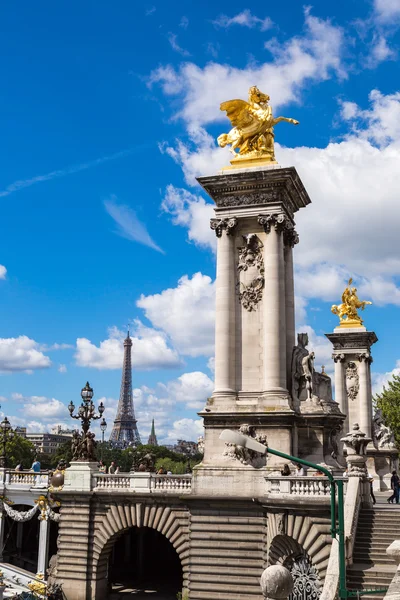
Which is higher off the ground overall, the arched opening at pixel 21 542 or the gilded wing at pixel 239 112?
the gilded wing at pixel 239 112

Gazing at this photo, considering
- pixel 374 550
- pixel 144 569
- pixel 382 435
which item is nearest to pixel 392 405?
pixel 382 435

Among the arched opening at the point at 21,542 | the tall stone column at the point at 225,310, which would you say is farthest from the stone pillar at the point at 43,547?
the tall stone column at the point at 225,310

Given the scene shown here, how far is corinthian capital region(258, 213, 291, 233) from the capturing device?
1219 inches

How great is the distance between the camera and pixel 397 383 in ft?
233

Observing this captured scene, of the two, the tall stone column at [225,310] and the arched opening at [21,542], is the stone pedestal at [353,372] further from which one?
the arched opening at [21,542]

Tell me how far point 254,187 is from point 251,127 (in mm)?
3161

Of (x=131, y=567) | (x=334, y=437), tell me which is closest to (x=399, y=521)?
(x=334, y=437)

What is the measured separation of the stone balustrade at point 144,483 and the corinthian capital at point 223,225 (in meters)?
10.9

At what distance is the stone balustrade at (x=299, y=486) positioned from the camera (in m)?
25.1

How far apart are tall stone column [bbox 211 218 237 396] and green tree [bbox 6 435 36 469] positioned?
72.1 meters

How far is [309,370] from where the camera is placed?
100ft

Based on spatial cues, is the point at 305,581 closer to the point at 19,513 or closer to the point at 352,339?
the point at 19,513

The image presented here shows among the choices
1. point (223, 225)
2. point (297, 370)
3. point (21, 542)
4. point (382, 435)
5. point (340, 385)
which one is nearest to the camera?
point (297, 370)

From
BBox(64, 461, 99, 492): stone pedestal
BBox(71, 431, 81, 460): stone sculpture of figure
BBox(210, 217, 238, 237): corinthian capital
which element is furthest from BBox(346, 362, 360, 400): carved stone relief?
BBox(64, 461, 99, 492): stone pedestal
